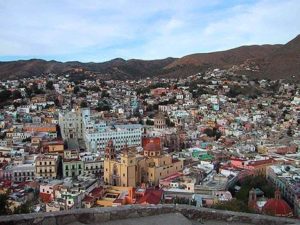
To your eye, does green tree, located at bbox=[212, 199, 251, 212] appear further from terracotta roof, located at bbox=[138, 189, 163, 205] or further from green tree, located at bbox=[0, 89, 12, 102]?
green tree, located at bbox=[0, 89, 12, 102]

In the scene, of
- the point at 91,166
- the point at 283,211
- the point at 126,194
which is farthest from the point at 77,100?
the point at 283,211

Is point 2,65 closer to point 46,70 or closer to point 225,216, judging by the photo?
point 46,70

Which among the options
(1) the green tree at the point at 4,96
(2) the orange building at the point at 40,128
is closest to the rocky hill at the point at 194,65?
(1) the green tree at the point at 4,96

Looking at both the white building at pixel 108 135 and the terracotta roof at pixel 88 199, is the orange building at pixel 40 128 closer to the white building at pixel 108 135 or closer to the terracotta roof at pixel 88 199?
the white building at pixel 108 135

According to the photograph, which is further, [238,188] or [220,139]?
[220,139]

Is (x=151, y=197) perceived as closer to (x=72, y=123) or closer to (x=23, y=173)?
(x=23, y=173)

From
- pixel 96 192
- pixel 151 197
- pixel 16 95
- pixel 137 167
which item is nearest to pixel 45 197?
pixel 96 192

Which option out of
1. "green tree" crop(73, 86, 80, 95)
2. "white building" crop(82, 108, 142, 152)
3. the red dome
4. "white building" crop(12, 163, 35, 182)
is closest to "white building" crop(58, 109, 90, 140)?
"white building" crop(82, 108, 142, 152)
